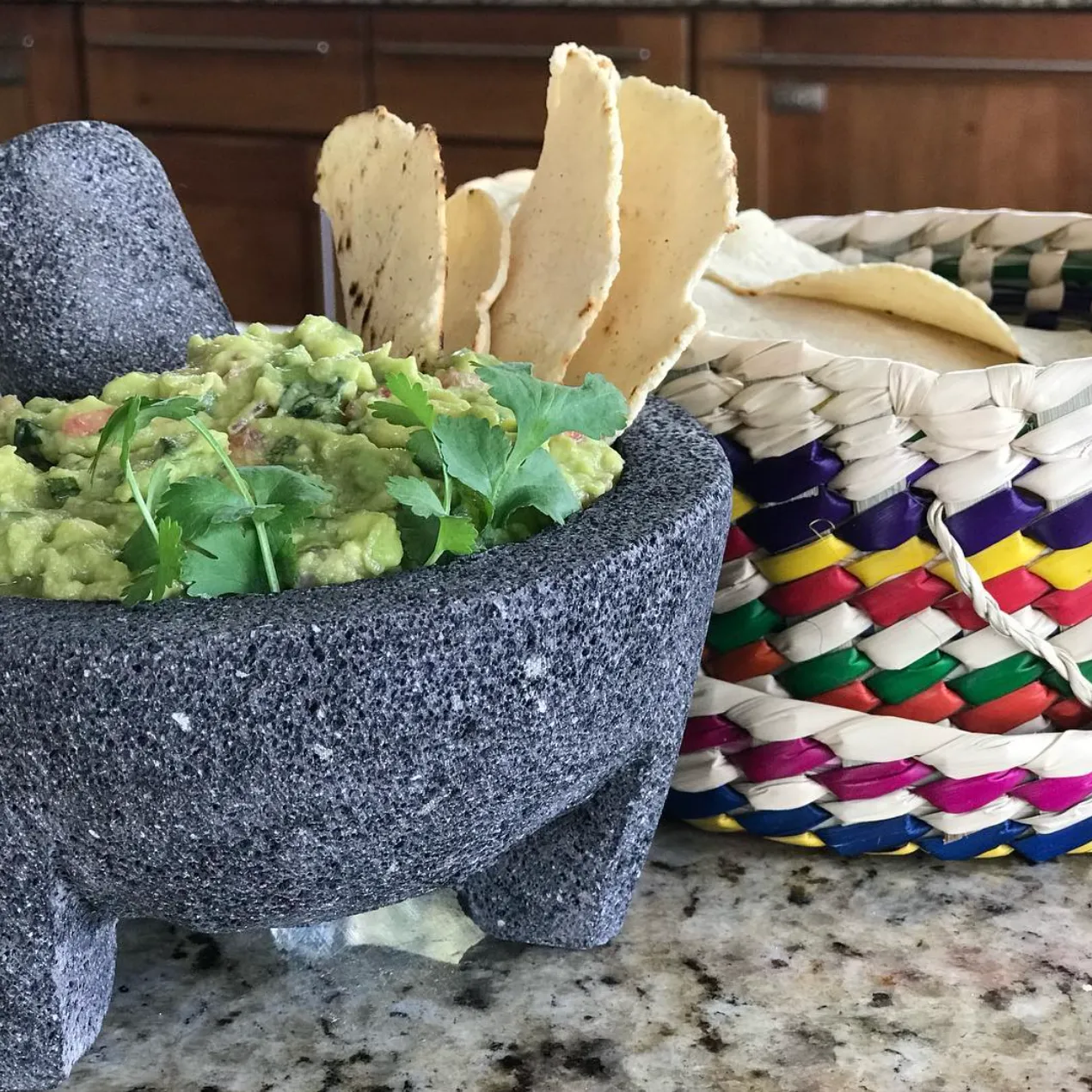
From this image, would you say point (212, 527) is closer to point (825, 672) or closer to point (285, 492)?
point (285, 492)

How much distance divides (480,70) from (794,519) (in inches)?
84.1

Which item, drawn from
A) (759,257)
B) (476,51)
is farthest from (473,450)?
(476,51)

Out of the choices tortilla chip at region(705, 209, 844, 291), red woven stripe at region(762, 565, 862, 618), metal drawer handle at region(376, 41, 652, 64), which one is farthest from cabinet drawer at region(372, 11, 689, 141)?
red woven stripe at region(762, 565, 862, 618)

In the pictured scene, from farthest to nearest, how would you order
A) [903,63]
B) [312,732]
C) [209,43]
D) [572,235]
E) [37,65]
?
[37,65] < [209,43] < [903,63] < [572,235] < [312,732]

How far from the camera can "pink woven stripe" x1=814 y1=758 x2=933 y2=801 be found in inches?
32.3

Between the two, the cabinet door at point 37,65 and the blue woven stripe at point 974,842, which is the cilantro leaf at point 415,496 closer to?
the blue woven stripe at point 974,842

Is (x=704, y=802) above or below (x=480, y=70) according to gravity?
below

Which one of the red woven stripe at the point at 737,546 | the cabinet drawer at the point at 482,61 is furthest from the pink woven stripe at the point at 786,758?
the cabinet drawer at the point at 482,61

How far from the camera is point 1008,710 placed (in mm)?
809

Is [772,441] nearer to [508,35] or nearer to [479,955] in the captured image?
[479,955]

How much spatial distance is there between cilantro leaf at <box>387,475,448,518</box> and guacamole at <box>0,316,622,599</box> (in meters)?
0.02

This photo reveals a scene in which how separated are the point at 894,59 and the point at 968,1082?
2.05 metres

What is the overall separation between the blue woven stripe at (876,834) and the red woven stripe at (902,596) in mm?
110

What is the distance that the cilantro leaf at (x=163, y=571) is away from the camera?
0.59 meters
